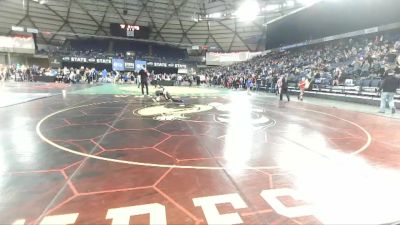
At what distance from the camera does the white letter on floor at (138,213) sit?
2.66 metres

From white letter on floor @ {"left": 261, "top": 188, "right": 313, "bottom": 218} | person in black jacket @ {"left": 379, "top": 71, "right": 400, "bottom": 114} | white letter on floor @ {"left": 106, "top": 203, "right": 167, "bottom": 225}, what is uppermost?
person in black jacket @ {"left": 379, "top": 71, "right": 400, "bottom": 114}

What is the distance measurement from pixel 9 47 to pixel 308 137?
4425 cm

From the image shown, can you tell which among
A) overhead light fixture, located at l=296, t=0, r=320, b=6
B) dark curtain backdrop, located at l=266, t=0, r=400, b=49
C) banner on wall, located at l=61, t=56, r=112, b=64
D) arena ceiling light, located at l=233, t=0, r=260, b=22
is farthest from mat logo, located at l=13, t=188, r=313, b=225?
banner on wall, located at l=61, t=56, r=112, b=64

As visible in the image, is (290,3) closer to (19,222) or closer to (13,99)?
(13,99)

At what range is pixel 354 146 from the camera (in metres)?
5.71

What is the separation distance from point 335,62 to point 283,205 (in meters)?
23.9

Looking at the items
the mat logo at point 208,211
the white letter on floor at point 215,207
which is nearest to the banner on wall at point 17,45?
the mat logo at point 208,211

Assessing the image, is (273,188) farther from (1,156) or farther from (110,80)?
(110,80)

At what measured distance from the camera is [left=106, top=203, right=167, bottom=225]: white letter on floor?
2664mm

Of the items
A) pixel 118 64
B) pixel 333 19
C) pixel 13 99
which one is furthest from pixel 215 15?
pixel 13 99

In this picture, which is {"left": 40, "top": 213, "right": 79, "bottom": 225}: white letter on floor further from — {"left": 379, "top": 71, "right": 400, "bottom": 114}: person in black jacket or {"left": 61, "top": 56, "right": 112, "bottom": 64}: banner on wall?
{"left": 61, "top": 56, "right": 112, "bottom": 64}: banner on wall

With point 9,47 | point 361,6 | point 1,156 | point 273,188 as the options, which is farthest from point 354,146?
point 9,47

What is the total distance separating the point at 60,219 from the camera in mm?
2670

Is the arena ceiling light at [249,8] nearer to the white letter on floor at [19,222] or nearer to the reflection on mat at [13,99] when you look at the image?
the reflection on mat at [13,99]
